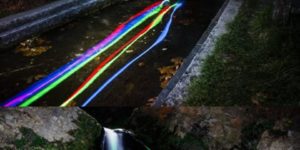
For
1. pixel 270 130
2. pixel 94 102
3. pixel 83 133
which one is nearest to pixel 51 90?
pixel 94 102

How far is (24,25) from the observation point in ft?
25.8

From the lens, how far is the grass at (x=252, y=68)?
5086 millimetres

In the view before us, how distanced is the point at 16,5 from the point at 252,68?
616cm

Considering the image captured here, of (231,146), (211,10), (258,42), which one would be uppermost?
(231,146)

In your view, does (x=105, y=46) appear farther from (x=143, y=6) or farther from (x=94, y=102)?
(x=143, y=6)

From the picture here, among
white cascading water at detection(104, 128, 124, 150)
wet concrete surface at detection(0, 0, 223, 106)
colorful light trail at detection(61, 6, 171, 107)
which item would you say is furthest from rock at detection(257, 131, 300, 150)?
colorful light trail at detection(61, 6, 171, 107)

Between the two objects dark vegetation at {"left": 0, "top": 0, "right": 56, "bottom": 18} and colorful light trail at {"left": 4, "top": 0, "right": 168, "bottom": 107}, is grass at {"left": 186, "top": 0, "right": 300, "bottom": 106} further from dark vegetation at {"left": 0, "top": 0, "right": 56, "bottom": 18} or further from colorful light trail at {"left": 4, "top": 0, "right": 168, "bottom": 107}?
dark vegetation at {"left": 0, "top": 0, "right": 56, "bottom": 18}

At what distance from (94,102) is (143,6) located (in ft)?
17.4

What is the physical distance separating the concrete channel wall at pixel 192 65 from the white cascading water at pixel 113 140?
68 centimetres

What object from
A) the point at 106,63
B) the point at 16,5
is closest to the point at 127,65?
the point at 106,63

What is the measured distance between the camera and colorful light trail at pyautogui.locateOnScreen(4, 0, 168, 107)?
578 cm

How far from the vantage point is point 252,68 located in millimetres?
5898

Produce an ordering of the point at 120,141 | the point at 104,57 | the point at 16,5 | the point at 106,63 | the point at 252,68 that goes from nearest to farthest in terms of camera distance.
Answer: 1. the point at 120,141
2. the point at 252,68
3. the point at 106,63
4. the point at 104,57
5. the point at 16,5

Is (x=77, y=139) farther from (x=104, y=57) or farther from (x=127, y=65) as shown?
(x=104, y=57)
